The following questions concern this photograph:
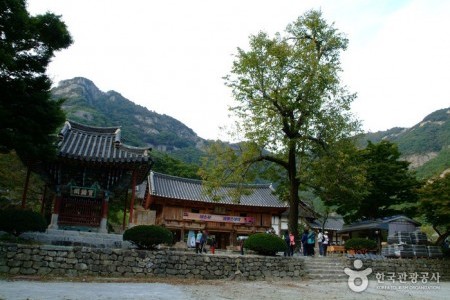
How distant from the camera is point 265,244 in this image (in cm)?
1727

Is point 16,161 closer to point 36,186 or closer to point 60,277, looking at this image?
point 36,186

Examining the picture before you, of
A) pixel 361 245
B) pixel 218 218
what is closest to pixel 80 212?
pixel 361 245

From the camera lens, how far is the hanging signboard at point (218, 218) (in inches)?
1313

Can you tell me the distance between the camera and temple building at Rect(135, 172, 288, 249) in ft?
110

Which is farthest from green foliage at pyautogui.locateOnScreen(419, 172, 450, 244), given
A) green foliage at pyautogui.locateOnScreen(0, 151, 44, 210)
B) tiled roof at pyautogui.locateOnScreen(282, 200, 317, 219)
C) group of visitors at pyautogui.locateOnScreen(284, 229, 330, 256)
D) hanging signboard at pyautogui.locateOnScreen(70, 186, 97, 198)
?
green foliage at pyautogui.locateOnScreen(0, 151, 44, 210)

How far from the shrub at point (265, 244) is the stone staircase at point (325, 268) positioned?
1.46 meters

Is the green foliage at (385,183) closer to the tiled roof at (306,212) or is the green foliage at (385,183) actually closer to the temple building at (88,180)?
the tiled roof at (306,212)

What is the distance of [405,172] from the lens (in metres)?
28.3

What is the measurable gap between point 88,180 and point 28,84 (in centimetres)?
526

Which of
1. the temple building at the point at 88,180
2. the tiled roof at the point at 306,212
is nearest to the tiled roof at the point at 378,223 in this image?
the tiled roof at the point at 306,212

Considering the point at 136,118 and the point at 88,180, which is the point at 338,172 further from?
the point at 136,118

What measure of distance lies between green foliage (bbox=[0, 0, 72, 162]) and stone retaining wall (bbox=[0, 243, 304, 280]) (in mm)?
3620

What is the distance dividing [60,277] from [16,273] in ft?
4.67

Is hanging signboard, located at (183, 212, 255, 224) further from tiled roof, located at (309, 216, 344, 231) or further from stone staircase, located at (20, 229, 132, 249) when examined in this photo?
stone staircase, located at (20, 229, 132, 249)
